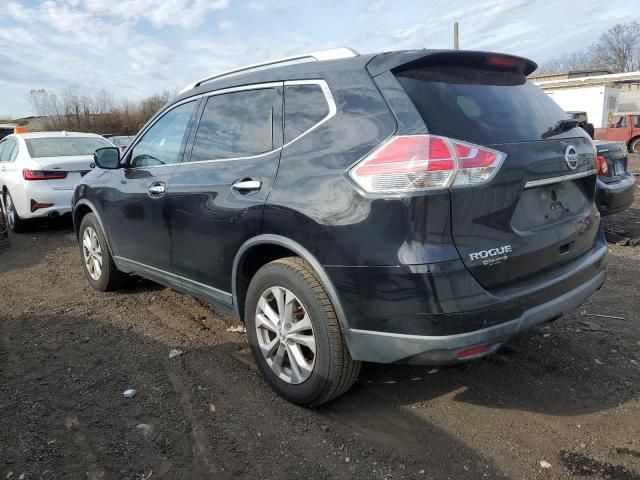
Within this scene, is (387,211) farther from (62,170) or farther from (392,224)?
(62,170)

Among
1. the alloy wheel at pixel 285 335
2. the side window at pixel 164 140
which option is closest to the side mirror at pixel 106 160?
the side window at pixel 164 140

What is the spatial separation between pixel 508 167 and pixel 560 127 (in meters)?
0.76

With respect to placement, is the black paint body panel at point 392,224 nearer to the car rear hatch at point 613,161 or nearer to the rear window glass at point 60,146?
the car rear hatch at point 613,161

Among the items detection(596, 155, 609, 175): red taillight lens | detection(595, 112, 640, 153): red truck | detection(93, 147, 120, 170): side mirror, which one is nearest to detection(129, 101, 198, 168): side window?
detection(93, 147, 120, 170): side mirror

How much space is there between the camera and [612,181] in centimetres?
591

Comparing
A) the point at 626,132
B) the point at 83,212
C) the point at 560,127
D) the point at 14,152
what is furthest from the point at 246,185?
the point at 626,132

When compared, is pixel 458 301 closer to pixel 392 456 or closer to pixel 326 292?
pixel 326 292

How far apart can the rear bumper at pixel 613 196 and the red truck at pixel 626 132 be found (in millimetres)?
19260

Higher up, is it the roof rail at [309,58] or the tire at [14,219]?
the roof rail at [309,58]

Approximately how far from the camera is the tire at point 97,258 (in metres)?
4.78

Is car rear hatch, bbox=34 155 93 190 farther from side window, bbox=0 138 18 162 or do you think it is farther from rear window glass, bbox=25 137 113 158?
side window, bbox=0 138 18 162

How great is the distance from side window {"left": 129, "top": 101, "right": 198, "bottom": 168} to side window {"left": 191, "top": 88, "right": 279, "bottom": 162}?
0.25 meters

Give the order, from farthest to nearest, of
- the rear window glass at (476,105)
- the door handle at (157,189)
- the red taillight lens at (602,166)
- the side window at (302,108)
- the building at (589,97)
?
1. the building at (589,97)
2. the red taillight lens at (602,166)
3. the door handle at (157,189)
4. the side window at (302,108)
5. the rear window glass at (476,105)

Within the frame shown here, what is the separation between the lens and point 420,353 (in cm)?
231
